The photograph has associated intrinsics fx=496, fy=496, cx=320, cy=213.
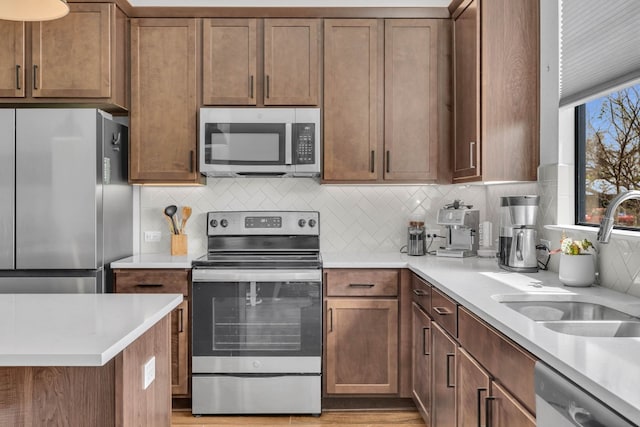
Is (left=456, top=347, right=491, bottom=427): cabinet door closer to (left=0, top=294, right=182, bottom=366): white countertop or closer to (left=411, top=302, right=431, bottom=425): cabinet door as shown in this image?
(left=411, top=302, right=431, bottom=425): cabinet door

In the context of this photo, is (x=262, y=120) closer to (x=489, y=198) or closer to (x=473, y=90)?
(x=473, y=90)

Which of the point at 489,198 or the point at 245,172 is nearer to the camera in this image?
the point at 245,172

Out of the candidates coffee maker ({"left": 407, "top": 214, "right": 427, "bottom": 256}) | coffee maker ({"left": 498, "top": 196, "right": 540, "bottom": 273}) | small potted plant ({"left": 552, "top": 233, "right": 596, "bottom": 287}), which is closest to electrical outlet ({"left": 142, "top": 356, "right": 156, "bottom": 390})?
small potted plant ({"left": 552, "top": 233, "right": 596, "bottom": 287})

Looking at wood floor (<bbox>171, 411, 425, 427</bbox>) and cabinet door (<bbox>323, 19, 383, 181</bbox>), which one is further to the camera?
cabinet door (<bbox>323, 19, 383, 181</bbox>)

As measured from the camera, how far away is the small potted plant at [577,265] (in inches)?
81.6

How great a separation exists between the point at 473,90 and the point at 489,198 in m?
0.93

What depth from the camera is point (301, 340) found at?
9.57ft

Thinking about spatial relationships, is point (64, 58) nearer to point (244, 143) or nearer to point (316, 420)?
point (244, 143)

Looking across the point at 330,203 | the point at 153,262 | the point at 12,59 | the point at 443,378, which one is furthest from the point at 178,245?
the point at 443,378

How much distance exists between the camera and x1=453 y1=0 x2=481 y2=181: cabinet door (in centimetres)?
274

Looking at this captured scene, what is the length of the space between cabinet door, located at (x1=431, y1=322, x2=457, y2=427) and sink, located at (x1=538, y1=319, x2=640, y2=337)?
1.77 ft

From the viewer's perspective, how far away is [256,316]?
2910 millimetres

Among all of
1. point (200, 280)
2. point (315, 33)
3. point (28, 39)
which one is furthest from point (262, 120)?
point (28, 39)

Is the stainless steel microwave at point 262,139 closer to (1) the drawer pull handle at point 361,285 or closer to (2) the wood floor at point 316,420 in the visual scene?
(1) the drawer pull handle at point 361,285
